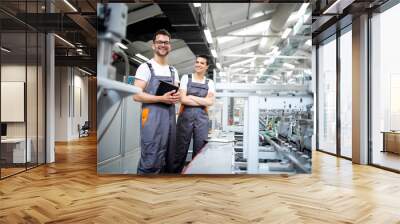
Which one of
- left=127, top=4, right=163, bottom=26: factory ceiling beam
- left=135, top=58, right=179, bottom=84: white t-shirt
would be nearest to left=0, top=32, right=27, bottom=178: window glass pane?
left=127, top=4, right=163, bottom=26: factory ceiling beam

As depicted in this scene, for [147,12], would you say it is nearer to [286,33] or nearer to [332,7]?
[286,33]

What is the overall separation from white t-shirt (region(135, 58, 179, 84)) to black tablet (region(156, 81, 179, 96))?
0.10m

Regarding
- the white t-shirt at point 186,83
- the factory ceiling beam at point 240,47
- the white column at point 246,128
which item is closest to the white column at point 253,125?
the white column at point 246,128

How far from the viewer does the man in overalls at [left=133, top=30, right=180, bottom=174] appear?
4898 mm

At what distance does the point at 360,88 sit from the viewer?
7094 mm

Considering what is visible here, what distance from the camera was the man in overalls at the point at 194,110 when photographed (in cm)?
522

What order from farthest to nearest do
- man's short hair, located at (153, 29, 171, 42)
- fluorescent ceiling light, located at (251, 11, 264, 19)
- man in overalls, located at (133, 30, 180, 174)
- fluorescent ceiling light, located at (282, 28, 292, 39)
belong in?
fluorescent ceiling light, located at (251, 11, 264, 19), fluorescent ceiling light, located at (282, 28, 292, 39), man's short hair, located at (153, 29, 171, 42), man in overalls, located at (133, 30, 180, 174)

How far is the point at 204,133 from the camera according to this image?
530cm

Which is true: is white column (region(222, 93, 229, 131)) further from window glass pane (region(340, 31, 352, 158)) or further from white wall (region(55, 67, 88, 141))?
white wall (region(55, 67, 88, 141))

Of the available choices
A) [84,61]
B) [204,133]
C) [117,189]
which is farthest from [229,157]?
[84,61]

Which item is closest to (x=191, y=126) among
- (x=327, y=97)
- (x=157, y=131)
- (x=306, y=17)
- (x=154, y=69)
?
(x=157, y=131)

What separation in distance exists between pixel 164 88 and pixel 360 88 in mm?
4108

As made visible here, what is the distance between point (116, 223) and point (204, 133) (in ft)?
7.55

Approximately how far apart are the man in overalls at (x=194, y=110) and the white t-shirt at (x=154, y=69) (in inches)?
10.3
